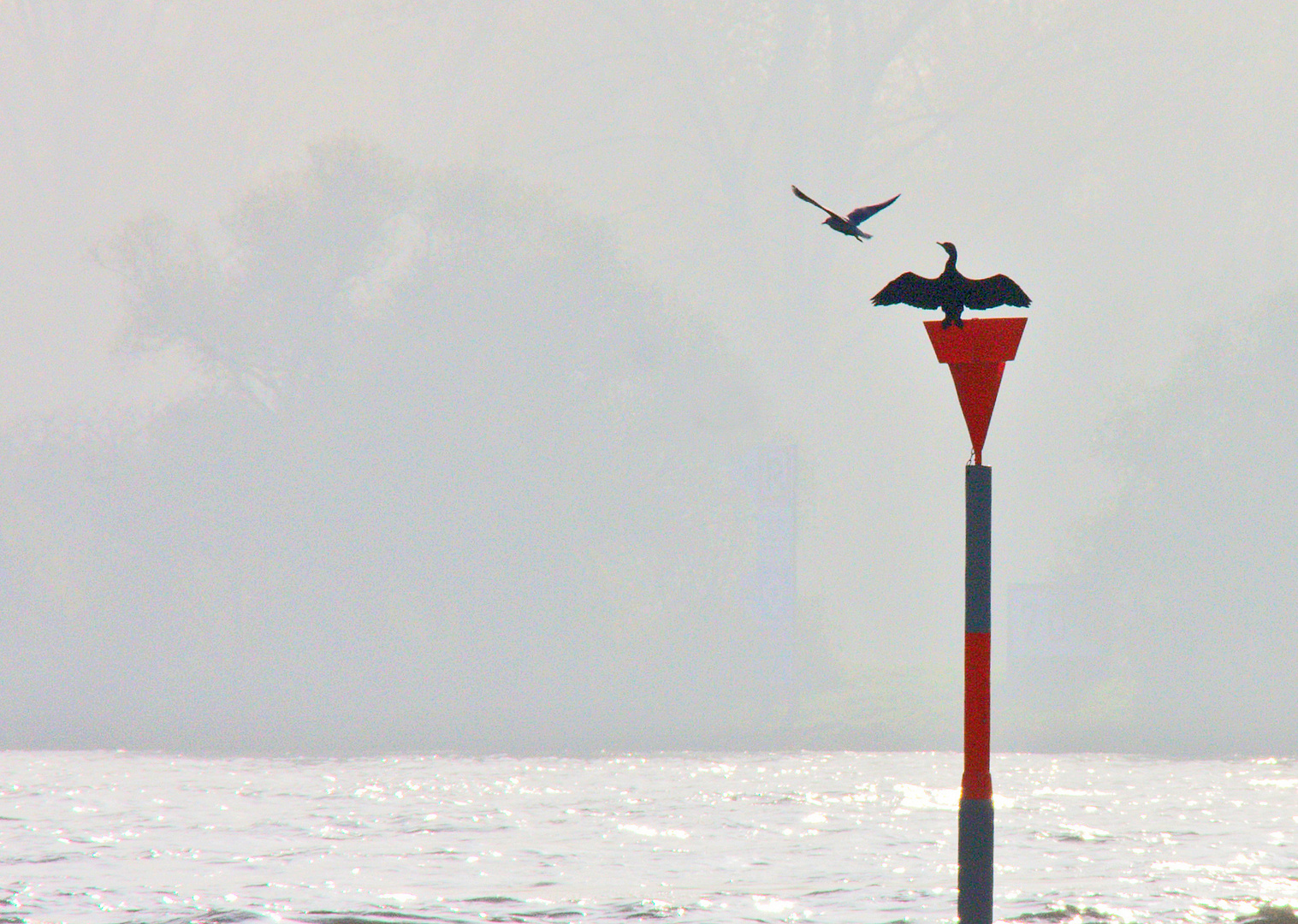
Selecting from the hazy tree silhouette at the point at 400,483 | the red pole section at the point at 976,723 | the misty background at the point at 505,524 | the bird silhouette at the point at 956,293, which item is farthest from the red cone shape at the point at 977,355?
the hazy tree silhouette at the point at 400,483

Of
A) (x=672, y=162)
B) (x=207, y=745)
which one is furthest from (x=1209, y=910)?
(x=672, y=162)

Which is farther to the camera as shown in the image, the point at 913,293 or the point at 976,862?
the point at 913,293

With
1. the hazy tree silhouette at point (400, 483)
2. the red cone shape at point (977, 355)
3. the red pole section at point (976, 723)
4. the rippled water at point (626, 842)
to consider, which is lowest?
the rippled water at point (626, 842)

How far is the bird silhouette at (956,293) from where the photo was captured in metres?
6.70

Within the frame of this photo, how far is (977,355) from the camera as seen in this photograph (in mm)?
6984

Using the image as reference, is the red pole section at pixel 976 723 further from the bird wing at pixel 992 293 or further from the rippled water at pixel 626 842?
the bird wing at pixel 992 293

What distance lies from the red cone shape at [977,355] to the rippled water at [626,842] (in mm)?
2418

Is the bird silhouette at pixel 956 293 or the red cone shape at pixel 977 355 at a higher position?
the bird silhouette at pixel 956 293

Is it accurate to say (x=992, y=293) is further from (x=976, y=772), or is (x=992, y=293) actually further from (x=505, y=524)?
(x=505, y=524)

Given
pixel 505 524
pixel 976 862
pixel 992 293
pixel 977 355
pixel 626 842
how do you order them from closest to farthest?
pixel 976 862 → pixel 992 293 → pixel 977 355 → pixel 626 842 → pixel 505 524

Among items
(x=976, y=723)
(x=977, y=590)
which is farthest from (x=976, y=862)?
(x=977, y=590)

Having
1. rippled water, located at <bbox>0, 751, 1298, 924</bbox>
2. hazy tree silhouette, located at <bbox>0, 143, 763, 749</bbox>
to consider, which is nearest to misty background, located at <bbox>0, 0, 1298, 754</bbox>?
hazy tree silhouette, located at <bbox>0, 143, 763, 749</bbox>

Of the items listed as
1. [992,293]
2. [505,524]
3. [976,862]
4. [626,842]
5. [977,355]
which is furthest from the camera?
[505,524]

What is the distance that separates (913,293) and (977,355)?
445 millimetres
